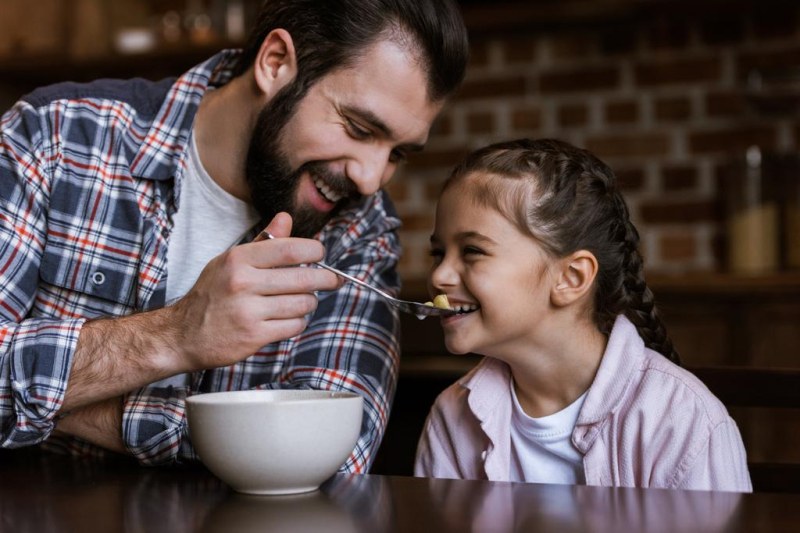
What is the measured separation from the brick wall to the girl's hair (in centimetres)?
131

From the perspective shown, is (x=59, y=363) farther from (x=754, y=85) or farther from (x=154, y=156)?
(x=754, y=85)

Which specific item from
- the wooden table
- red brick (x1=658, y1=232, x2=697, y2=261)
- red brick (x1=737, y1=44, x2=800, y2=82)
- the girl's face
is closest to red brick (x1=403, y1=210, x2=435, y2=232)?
red brick (x1=658, y1=232, x2=697, y2=261)

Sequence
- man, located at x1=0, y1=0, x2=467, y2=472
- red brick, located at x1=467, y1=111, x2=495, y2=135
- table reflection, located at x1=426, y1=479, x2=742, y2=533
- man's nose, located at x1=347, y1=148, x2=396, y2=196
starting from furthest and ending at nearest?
red brick, located at x1=467, y1=111, x2=495, y2=135 → man's nose, located at x1=347, y1=148, x2=396, y2=196 → man, located at x1=0, y1=0, x2=467, y2=472 → table reflection, located at x1=426, y1=479, x2=742, y2=533

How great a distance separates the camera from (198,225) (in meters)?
1.51

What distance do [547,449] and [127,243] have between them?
2.09 feet

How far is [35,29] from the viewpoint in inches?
130

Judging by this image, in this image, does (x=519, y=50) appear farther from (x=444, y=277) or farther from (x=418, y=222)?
(x=444, y=277)

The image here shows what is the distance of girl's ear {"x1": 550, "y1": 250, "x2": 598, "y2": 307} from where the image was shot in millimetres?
1351

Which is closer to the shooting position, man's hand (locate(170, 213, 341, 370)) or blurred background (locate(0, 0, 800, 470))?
man's hand (locate(170, 213, 341, 370))

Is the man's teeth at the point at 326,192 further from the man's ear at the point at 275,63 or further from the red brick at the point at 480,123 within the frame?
the red brick at the point at 480,123

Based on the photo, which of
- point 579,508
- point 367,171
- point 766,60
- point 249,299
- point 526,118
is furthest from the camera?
point 526,118

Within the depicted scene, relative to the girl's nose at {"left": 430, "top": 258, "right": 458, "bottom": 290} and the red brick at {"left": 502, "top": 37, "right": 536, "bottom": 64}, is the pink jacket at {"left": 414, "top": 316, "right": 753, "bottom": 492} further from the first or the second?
the red brick at {"left": 502, "top": 37, "right": 536, "bottom": 64}

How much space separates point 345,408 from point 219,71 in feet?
3.12

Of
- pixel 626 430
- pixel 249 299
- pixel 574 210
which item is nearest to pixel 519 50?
pixel 574 210
